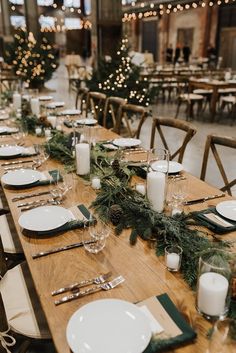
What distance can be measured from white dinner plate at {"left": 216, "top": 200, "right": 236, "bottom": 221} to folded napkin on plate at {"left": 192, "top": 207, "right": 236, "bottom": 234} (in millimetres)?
16

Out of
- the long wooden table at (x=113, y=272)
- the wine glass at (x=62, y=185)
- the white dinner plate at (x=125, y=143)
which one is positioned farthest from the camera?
the white dinner plate at (x=125, y=143)

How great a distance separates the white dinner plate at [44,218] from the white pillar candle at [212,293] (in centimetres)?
68

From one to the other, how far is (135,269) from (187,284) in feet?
0.62

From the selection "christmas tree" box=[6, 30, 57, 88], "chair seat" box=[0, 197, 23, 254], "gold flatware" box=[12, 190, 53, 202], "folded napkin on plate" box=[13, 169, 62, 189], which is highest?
"christmas tree" box=[6, 30, 57, 88]

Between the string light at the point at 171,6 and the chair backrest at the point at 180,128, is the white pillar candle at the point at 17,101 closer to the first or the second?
the chair backrest at the point at 180,128

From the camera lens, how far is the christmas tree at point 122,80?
5.44 metres

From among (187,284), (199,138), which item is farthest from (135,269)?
(199,138)

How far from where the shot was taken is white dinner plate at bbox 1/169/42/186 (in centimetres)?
194

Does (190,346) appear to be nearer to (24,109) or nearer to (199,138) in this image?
(24,109)

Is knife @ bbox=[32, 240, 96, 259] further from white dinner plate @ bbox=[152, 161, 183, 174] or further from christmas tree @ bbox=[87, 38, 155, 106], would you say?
christmas tree @ bbox=[87, 38, 155, 106]

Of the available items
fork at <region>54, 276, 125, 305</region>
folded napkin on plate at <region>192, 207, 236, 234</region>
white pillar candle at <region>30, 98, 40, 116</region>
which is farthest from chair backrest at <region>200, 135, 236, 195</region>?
white pillar candle at <region>30, 98, 40, 116</region>

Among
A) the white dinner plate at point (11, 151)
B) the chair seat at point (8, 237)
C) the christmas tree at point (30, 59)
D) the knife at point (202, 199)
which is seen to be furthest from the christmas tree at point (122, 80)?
the knife at point (202, 199)

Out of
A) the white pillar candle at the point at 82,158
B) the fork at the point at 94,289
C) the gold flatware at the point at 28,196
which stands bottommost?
the fork at the point at 94,289

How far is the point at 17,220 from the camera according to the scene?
5.16 ft
